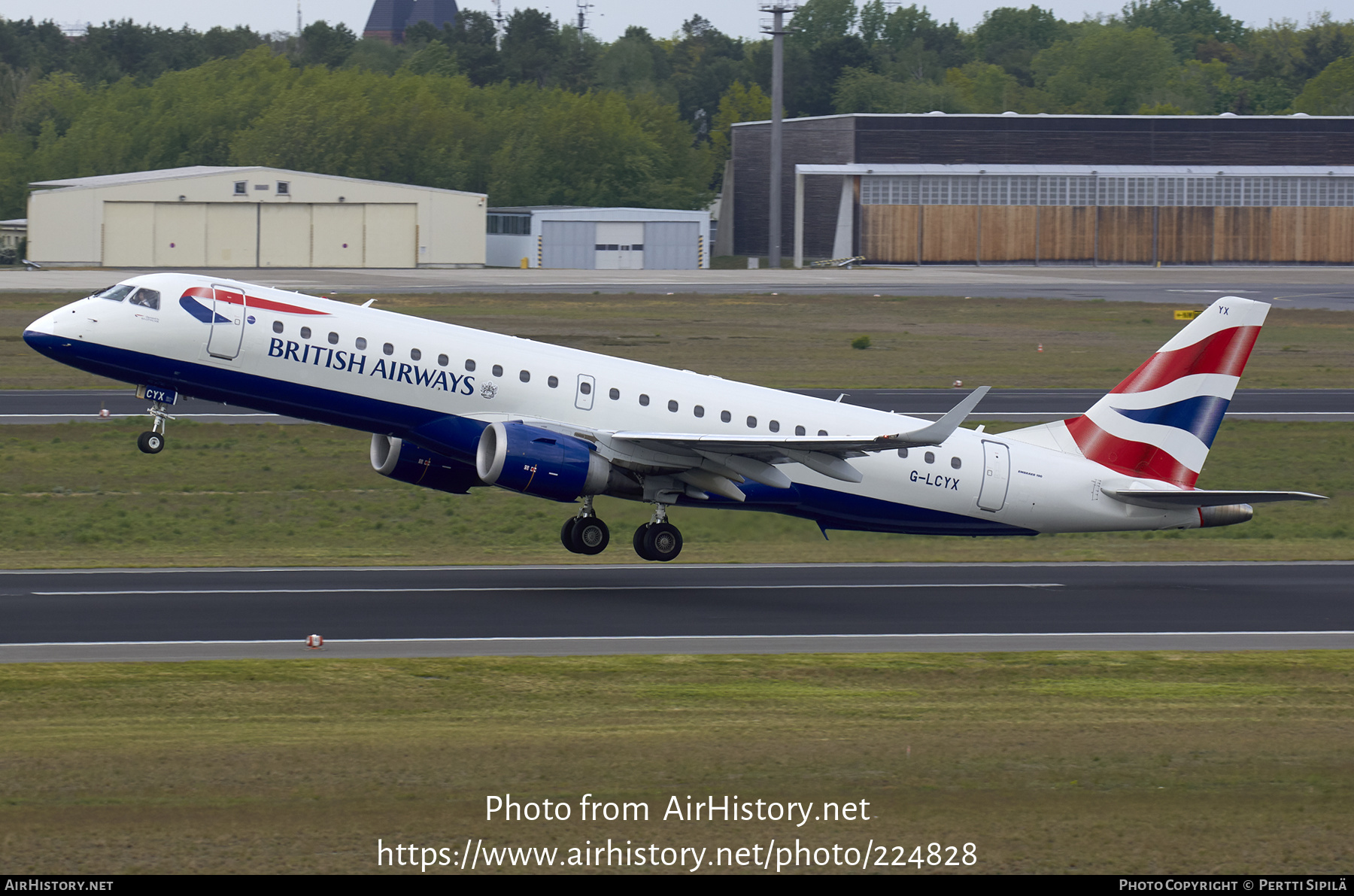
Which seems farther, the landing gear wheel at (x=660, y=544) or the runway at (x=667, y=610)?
the landing gear wheel at (x=660, y=544)

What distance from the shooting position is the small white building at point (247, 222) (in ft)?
389

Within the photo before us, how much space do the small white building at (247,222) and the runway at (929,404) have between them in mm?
66579

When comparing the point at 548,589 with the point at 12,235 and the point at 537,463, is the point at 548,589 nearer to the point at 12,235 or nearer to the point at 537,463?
the point at 537,463

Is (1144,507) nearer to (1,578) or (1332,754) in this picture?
(1332,754)

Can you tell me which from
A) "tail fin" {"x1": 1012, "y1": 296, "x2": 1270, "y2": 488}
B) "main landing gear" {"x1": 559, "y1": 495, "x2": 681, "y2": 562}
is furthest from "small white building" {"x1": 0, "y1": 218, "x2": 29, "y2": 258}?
"tail fin" {"x1": 1012, "y1": 296, "x2": 1270, "y2": 488}

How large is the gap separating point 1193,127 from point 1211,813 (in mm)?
132412

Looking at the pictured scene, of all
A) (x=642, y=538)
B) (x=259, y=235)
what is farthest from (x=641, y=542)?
(x=259, y=235)

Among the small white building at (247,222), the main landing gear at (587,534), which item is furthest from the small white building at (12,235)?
the main landing gear at (587,534)

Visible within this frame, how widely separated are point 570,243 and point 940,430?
111048 millimetres

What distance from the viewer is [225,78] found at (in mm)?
176375

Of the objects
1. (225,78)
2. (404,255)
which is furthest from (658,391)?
(225,78)

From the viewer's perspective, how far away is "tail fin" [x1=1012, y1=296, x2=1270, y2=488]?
3234cm

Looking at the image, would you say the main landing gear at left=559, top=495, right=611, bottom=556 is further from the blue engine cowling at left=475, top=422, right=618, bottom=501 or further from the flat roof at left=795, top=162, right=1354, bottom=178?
the flat roof at left=795, top=162, right=1354, bottom=178

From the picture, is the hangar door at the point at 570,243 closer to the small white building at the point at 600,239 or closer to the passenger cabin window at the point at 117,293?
the small white building at the point at 600,239
